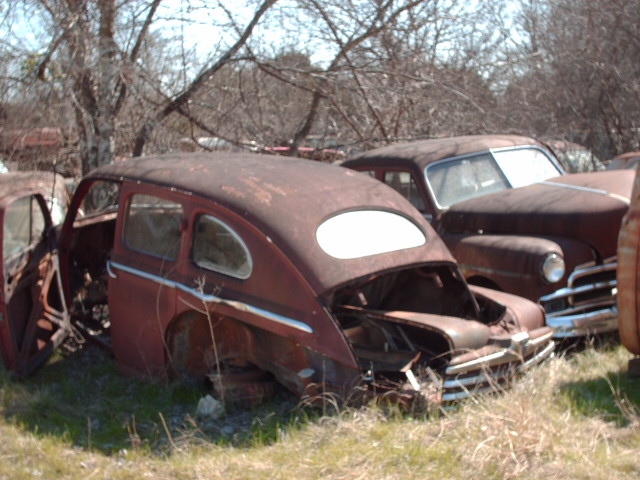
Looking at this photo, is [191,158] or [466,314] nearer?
[466,314]

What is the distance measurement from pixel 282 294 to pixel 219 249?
2.11 feet

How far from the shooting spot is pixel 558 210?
5648 mm

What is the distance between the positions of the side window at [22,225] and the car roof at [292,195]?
1.90 ft

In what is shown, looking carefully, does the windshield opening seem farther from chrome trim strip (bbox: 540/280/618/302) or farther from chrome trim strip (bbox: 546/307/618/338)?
chrome trim strip (bbox: 546/307/618/338)

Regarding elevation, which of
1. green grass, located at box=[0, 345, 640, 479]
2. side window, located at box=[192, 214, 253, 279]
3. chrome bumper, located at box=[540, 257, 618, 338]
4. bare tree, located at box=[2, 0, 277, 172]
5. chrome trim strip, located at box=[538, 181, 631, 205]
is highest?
bare tree, located at box=[2, 0, 277, 172]

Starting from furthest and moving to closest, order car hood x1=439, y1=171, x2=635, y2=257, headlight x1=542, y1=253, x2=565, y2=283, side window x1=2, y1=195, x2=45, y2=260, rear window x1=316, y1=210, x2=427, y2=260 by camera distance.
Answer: car hood x1=439, y1=171, x2=635, y2=257 < headlight x1=542, y1=253, x2=565, y2=283 < side window x1=2, y1=195, x2=45, y2=260 < rear window x1=316, y1=210, x2=427, y2=260

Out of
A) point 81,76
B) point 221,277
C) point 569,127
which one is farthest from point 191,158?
point 569,127

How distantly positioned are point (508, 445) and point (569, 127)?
1123 centimetres

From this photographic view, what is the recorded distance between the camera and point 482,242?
18.6 ft

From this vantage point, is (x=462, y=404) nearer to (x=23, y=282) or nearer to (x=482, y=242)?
(x=482, y=242)

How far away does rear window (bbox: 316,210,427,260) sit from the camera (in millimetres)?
4145

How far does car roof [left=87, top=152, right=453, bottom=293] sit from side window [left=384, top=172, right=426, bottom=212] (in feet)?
5.77

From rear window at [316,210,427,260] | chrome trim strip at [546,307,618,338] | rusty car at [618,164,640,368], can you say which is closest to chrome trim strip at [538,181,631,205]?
chrome trim strip at [546,307,618,338]

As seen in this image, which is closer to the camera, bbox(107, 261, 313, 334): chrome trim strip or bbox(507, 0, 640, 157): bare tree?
bbox(107, 261, 313, 334): chrome trim strip
